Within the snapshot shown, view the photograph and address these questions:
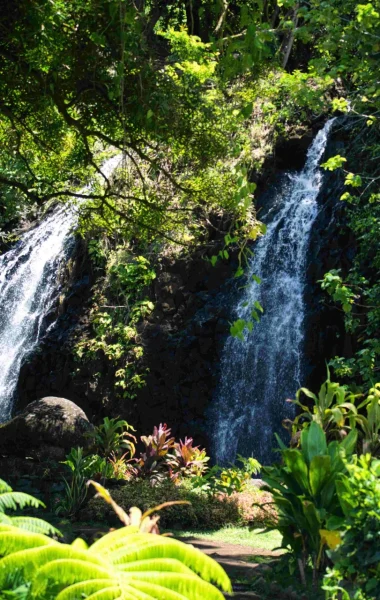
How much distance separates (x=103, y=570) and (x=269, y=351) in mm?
12240

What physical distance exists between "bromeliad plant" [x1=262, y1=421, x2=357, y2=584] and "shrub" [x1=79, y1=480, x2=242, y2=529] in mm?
4593

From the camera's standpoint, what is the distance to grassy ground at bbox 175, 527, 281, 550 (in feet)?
28.4

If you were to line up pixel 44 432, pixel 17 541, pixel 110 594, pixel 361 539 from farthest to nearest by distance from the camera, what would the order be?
pixel 44 432
pixel 361 539
pixel 17 541
pixel 110 594

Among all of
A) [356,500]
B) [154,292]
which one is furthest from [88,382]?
[356,500]

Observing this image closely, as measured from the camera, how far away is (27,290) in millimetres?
18891

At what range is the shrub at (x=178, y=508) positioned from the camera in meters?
9.86

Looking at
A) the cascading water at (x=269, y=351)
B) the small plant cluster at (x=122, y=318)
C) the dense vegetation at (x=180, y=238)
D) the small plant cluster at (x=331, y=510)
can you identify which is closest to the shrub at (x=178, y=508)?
the dense vegetation at (x=180, y=238)

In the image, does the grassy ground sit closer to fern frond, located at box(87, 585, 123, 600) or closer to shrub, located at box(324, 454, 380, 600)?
shrub, located at box(324, 454, 380, 600)

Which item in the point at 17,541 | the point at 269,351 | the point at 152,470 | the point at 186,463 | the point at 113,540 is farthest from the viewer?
the point at 269,351

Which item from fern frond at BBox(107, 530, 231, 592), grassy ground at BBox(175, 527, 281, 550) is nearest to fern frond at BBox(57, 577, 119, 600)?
fern frond at BBox(107, 530, 231, 592)

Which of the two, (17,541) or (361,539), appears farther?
(361,539)

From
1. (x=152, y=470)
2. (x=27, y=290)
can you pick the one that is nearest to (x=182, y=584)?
(x=152, y=470)

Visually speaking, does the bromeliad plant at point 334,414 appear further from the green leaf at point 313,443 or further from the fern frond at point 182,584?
the fern frond at point 182,584

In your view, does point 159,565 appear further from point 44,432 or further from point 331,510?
point 44,432
